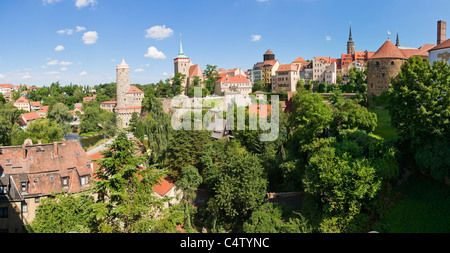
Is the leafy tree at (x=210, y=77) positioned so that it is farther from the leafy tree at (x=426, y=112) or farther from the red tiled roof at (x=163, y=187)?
the leafy tree at (x=426, y=112)

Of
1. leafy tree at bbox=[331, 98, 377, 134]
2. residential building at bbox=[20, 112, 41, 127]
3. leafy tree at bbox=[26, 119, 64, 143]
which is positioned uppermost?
leafy tree at bbox=[331, 98, 377, 134]

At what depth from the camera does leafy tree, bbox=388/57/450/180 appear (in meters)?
13.1

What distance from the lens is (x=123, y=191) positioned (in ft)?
30.7

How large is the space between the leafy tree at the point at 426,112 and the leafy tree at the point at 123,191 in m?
11.6

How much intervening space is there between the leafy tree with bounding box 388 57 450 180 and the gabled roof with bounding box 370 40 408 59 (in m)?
15.9

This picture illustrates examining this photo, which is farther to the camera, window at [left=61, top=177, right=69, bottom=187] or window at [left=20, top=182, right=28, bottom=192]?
window at [left=61, top=177, right=69, bottom=187]

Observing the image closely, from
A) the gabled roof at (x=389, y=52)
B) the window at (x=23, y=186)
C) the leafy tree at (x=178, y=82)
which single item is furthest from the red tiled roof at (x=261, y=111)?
the leafy tree at (x=178, y=82)

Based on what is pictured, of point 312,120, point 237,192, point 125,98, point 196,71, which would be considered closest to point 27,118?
point 125,98

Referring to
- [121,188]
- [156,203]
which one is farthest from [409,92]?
[121,188]

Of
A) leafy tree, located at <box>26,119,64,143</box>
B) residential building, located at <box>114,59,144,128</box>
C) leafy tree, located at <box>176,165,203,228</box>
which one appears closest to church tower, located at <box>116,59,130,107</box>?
residential building, located at <box>114,59,144,128</box>

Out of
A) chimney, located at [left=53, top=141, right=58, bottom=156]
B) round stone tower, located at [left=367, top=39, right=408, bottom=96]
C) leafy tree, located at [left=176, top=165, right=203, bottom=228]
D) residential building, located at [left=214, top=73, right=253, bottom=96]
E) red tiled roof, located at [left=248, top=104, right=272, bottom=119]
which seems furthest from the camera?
residential building, located at [left=214, top=73, right=253, bottom=96]

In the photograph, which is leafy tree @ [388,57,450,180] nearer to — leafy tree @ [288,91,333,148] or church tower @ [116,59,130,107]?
leafy tree @ [288,91,333,148]

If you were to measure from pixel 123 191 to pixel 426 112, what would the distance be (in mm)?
12709
